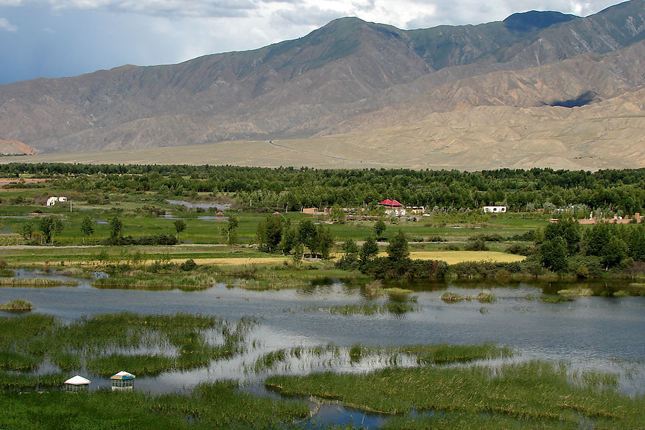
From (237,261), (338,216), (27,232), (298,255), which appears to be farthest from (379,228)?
(27,232)

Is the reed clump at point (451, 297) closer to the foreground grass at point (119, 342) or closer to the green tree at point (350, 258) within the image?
the green tree at point (350, 258)

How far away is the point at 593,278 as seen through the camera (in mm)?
58469

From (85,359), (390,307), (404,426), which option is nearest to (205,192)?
(390,307)

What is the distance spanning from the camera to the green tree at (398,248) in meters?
55.8

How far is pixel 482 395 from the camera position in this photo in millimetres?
29203

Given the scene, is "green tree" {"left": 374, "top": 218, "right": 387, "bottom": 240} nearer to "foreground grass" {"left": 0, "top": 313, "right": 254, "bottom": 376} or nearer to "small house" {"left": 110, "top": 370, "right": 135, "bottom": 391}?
"foreground grass" {"left": 0, "top": 313, "right": 254, "bottom": 376}

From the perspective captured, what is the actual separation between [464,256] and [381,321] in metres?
23.8

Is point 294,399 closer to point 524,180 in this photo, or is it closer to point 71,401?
point 71,401

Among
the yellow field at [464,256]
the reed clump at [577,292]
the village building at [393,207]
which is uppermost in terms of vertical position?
the village building at [393,207]

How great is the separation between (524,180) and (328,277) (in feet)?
341

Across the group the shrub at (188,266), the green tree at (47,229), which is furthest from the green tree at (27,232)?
the shrub at (188,266)

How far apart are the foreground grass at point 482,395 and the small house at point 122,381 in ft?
17.4

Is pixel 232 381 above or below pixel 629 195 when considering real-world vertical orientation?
below

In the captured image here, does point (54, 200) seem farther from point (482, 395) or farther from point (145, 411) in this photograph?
point (482, 395)
